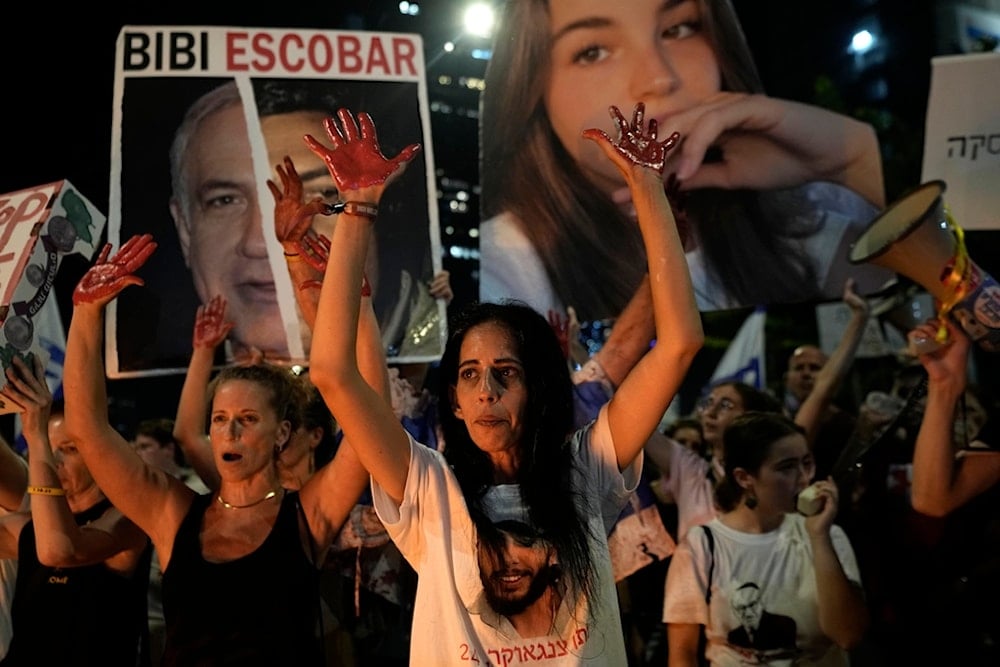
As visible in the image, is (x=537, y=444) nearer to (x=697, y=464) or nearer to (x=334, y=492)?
(x=334, y=492)

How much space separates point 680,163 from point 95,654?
353cm

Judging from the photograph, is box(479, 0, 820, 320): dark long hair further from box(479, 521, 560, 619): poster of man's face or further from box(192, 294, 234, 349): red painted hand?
box(479, 521, 560, 619): poster of man's face

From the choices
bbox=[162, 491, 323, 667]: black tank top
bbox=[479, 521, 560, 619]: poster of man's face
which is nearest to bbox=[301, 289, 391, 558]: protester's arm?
bbox=[162, 491, 323, 667]: black tank top

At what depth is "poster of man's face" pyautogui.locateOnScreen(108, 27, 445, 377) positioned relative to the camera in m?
4.21

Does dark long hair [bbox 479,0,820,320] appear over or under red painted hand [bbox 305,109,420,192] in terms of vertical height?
over

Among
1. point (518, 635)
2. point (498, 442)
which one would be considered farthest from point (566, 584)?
point (498, 442)

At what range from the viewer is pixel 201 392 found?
3986 mm

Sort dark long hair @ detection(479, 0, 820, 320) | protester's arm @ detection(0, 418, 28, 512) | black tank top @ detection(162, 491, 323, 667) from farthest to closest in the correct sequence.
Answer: dark long hair @ detection(479, 0, 820, 320) < protester's arm @ detection(0, 418, 28, 512) < black tank top @ detection(162, 491, 323, 667)

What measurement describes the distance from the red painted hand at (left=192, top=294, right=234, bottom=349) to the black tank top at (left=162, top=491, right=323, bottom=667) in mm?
1370

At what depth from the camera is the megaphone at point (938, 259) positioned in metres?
3.59

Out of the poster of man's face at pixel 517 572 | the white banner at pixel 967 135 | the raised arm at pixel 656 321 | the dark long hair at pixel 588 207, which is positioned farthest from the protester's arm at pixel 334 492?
the white banner at pixel 967 135

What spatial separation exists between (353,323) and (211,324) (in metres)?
2.12

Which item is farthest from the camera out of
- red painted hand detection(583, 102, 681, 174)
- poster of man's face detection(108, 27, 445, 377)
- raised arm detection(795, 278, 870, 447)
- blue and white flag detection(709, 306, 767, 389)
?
blue and white flag detection(709, 306, 767, 389)

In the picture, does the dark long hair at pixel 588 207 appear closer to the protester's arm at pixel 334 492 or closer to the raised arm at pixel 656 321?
the protester's arm at pixel 334 492
